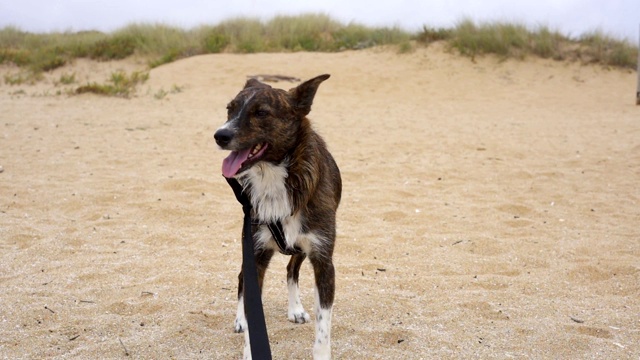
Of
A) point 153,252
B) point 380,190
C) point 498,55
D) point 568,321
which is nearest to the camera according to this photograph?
point 568,321

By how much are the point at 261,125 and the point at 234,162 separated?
10.7 inches

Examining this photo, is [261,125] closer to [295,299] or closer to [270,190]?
[270,190]

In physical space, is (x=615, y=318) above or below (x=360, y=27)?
below

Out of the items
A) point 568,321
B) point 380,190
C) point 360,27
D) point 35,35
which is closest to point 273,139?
point 568,321

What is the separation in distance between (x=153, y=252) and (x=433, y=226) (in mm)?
2957

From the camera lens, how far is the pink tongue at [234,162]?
3254 mm

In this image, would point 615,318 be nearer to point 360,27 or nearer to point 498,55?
point 498,55

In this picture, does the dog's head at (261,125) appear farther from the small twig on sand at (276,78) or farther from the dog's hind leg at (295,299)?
the small twig on sand at (276,78)

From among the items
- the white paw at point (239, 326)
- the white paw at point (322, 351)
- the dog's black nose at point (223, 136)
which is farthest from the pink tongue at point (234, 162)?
the white paw at point (239, 326)

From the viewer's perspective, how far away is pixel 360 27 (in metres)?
26.0

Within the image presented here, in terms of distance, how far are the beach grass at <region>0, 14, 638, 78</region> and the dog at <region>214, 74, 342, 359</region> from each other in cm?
1882

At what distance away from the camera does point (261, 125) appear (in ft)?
11.2

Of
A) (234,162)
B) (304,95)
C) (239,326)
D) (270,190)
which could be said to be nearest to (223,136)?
(234,162)

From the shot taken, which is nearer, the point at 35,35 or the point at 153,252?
the point at 153,252
